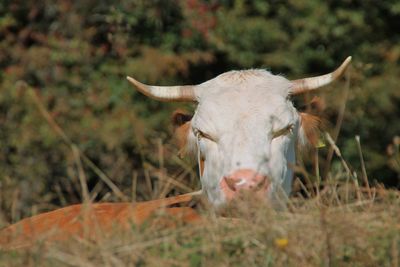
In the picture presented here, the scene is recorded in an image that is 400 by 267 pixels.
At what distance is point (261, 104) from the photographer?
7.52 metres

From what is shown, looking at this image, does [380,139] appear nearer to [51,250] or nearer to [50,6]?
[50,6]

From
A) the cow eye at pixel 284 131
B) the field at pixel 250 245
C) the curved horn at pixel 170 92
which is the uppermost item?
the curved horn at pixel 170 92

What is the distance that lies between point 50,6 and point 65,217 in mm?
9697

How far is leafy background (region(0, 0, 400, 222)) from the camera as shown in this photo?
1575cm

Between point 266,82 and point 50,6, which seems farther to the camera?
point 50,6

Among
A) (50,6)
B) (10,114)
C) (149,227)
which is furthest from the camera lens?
(50,6)

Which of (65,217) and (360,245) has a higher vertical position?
(360,245)

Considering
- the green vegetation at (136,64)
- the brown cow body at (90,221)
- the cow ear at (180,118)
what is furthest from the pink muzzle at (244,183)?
the green vegetation at (136,64)

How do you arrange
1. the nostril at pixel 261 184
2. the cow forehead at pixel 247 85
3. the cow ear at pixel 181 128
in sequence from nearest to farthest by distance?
the nostril at pixel 261 184 < the cow forehead at pixel 247 85 < the cow ear at pixel 181 128

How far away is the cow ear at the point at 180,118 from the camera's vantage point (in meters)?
8.31

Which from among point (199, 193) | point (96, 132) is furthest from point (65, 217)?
point (96, 132)

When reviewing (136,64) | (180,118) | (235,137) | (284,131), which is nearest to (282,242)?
(235,137)

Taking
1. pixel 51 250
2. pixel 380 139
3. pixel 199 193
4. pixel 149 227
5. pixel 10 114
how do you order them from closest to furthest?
pixel 51 250 → pixel 149 227 → pixel 199 193 → pixel 10 114 → pixel 380 139

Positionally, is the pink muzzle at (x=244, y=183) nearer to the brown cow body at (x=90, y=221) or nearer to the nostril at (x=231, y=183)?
the nostril at (x=231, y=183)
